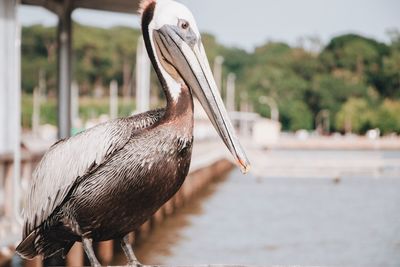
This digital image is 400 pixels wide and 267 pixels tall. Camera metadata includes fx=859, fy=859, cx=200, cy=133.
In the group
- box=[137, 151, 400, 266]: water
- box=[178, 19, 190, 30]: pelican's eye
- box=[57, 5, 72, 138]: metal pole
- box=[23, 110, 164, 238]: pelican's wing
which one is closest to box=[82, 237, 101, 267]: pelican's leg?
box=[23, 110, 164, 238]: pelican's wing

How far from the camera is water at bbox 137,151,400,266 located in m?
18.7

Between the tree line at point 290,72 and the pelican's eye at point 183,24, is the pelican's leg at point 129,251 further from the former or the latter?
the tree line at point 290,72

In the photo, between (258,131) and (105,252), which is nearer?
(105,252)

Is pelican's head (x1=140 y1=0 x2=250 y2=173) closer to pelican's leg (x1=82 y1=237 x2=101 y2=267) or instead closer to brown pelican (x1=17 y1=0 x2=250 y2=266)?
brown pelican (x1=17 y1=0 x2=250 y2=266)

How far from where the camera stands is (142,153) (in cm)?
→ 275

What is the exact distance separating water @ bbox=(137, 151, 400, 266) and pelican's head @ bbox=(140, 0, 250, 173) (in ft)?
37.0

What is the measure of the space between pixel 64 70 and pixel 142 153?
25.3 feet

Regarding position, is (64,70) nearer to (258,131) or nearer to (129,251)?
(129,251)

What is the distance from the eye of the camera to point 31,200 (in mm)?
3023

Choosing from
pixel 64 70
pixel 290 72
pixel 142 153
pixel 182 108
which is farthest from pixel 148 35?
pixel 290 72

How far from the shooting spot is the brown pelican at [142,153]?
2.73 m

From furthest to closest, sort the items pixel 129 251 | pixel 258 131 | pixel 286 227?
pixel 258 131, pixel 286 227, pixel 129 251

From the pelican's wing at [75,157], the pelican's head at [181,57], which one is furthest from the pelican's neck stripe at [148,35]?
the pelican's wing at [75,157]

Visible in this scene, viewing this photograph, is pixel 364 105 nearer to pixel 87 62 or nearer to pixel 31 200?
pixel 87 62
